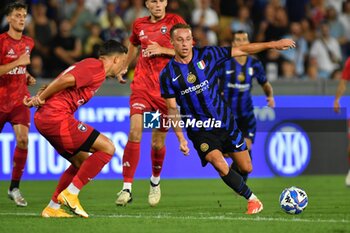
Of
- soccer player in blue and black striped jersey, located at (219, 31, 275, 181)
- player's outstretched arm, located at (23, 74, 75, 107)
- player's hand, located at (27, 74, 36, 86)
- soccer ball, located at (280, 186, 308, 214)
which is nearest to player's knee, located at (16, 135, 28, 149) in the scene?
player's hand, located at (27, 74, 36, 86)

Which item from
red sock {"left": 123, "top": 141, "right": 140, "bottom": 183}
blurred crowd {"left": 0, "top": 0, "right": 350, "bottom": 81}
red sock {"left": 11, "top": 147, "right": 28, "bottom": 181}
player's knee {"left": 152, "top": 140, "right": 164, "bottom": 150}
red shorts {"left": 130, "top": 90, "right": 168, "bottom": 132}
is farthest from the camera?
blurred crowd {"left": 0, "top": 0, "right": 350, "bottom": 81}

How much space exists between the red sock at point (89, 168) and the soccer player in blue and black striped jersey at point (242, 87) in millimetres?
4801

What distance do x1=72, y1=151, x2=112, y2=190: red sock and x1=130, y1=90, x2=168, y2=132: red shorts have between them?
2.17 m

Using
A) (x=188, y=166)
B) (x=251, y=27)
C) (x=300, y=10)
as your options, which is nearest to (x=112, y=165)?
(x=188, y=166)

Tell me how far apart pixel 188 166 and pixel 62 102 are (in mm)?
7212

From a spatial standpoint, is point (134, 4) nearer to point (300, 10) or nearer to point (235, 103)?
point (300, 10)

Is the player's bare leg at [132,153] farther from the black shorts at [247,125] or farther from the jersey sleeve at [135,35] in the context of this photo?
the black shorts at [247,125]

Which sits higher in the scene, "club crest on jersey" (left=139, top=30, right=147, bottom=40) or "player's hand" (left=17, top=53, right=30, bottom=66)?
"club crest on jersey" (left=139, top=30, right=147, bottom=40)

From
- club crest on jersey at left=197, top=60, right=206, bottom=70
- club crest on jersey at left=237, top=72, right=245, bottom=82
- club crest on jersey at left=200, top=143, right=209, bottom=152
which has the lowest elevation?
club crest on jersey at left=200, top=143, right=209, bottom=152

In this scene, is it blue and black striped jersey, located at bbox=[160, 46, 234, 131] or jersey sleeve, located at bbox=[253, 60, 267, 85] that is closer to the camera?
blue and black striped jersey, located at bbox=[160, 46, 234, 131]

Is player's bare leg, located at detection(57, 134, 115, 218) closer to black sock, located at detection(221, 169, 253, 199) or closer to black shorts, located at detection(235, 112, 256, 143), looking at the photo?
black sock, located at detection(221, 169, 253, 199)

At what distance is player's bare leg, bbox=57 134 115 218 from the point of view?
10484 millimetres

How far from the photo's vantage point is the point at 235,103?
50.1 ft

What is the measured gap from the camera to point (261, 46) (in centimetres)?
1103
